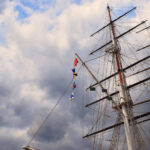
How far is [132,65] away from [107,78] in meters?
3.81

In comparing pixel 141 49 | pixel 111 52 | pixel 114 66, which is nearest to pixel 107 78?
pixel 114 66

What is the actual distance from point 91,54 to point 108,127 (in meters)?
11.8

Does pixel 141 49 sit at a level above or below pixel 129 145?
above

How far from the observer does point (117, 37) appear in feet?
92.0

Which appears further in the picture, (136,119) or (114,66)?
(114,66)

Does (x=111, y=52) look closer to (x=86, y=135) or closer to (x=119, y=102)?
(x=119, y=102)

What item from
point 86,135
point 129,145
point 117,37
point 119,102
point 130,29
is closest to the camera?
point 129,145

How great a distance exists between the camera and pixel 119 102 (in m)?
20.3

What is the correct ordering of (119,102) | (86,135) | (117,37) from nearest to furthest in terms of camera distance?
(119,102) → (86,135) → (117,37)

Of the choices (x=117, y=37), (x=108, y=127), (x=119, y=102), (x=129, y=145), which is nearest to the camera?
(x=129, y=145)

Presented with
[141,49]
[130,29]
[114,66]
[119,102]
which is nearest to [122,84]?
[119,102]

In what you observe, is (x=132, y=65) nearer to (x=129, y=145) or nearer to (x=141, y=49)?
(x=141, y=49)

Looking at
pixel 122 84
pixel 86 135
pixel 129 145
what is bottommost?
pixel 129 145

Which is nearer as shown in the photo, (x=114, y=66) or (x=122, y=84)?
(x=122, y=84)
